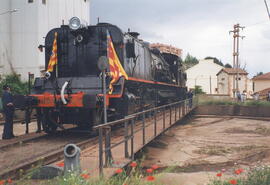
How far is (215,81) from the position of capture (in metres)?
65.5

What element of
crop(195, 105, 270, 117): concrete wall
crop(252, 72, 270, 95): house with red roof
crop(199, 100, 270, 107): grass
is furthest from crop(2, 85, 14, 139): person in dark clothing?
crop(252, 72, 270, 95): house with red roof

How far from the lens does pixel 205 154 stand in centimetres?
1005

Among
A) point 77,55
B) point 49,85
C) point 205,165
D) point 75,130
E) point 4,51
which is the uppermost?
point 4,51

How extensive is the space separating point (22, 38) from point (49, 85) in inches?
779

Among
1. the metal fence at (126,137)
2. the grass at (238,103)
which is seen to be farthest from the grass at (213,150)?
the grass at (238,103)

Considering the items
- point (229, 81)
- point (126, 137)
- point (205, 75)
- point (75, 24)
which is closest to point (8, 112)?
point (75, 24)

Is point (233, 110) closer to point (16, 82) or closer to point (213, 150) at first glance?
point (213, 150)

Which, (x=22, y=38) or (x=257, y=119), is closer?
(x=257, y=119)

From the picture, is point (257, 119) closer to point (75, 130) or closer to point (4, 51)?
point (75, 130)

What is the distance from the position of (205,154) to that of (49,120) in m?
4.90

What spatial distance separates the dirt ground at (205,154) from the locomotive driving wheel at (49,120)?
9.79 feet

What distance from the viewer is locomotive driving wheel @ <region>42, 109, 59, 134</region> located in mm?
9570

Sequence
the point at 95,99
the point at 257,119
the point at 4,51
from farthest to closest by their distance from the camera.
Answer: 1. the point at 4,51
2. the point at 257,119
3. the point at 95,99

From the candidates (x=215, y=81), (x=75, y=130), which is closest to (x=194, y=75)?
(x=215, y=81)
